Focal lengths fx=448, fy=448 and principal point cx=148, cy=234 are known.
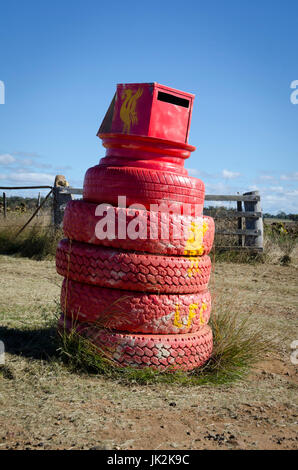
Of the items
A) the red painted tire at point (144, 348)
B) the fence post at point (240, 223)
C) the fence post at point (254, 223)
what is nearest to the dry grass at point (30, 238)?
the fence post at point (240, 223)

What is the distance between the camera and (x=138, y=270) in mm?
3361

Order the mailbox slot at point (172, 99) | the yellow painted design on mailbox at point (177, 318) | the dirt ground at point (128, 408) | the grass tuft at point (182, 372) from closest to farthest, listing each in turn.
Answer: the dirt ground at point (128, 408) < the grass tuft at point (182, 372) < the yellow painted design on mailbox at point (177, 318) < the mailbox slot at point (172, 99)

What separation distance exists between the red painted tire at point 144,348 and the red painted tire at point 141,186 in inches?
39.8

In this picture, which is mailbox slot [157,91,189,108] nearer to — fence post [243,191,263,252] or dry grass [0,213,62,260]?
dry grass [0,213,62,260]

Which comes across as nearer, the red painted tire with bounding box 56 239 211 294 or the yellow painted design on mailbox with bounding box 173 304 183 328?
the red painted tire with bounding box 56 239 211 294

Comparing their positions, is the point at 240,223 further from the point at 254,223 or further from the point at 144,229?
the point at 144,229

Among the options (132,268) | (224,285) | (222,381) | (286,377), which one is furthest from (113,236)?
(224,285)

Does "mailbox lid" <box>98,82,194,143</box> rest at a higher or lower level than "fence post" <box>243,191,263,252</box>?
higher

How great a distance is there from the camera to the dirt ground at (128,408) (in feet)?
7.91

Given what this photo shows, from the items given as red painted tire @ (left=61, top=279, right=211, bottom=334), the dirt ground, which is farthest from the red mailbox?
the dirt ground

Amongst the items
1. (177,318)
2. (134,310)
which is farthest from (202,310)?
(134,310)

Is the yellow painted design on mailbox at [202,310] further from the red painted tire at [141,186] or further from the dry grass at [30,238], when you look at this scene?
the dry grass at [30,238]

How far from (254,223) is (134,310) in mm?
8570

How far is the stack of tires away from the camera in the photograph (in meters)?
3.38
